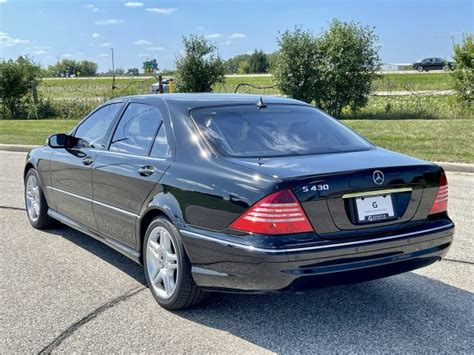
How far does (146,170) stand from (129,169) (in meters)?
0.26

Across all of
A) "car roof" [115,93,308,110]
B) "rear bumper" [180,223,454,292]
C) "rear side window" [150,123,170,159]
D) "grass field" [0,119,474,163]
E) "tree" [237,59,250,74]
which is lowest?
"grass field" [0,119,474,163]

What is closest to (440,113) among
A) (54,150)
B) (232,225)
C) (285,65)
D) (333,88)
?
(333,88)

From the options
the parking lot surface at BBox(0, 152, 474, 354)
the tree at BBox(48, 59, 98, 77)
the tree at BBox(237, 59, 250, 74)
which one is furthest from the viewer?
the tree at BBox(48, 59, 98, 77)

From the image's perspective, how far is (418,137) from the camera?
12930mm

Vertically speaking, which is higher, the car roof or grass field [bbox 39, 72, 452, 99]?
the car roof

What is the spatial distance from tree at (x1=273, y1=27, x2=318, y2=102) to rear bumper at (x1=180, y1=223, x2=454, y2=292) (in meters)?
16.8

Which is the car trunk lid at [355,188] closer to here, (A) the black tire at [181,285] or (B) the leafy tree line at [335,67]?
(A) the black tire at [181,285]

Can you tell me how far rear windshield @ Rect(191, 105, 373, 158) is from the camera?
3.96 metres

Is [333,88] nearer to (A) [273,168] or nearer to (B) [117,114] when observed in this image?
(B) [117,114]

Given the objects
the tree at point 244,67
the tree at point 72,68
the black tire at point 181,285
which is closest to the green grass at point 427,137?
the black tire at point 181,285

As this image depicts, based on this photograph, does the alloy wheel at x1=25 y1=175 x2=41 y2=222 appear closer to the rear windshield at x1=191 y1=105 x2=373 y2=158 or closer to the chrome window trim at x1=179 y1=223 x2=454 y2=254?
the rear windshield at x1=191 y1=105 x2=373 y2=158

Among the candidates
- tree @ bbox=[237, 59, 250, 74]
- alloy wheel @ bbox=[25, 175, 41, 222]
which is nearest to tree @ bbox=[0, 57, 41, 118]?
alloy wheel @ bbox=[25, 175, 41, 222]

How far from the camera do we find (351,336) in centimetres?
356

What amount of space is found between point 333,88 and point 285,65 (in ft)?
6.25
